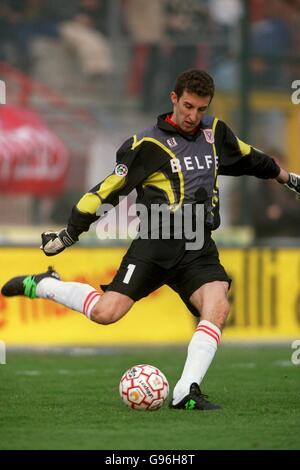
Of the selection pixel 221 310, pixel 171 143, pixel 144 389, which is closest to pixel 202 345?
pixel 221 310

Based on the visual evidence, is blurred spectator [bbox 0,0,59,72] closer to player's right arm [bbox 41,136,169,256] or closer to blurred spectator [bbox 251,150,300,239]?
blurred spectator [bbox 251,150,300,239]

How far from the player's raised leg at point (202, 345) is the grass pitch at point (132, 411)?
0.34ft

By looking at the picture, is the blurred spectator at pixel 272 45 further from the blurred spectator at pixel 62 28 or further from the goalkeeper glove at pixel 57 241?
the goalkeeper glove at pixel 57 241

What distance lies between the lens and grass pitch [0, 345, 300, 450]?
600 centimetres

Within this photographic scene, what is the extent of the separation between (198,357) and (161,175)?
4.02 ft

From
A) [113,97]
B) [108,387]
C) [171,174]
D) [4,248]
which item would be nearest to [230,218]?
[113,97]

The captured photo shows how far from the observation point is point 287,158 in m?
15.5

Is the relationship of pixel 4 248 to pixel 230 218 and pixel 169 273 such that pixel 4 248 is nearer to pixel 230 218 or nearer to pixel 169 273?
pixel 230 218

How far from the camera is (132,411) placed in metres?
7.18

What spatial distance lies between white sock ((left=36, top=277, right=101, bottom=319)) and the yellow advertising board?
474 centimetres

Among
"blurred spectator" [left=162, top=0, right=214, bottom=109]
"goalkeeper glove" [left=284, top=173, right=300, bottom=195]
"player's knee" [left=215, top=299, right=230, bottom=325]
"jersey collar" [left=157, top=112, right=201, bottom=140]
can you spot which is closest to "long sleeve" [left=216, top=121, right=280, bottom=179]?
"goalkeeper glove" [left=284, top=173, right=300, bottom=195]
